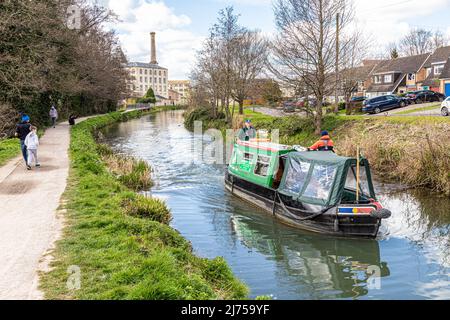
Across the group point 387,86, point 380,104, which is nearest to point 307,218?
point 380,104

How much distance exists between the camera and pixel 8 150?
19422 millimetres

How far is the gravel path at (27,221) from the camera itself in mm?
6348

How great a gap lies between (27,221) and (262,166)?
7.51m

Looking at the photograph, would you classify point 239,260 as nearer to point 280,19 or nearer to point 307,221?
point 307,221

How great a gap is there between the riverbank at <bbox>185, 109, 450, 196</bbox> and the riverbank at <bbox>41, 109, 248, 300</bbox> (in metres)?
9.38

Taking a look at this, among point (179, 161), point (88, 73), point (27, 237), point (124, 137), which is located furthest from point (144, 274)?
point (88, 73)

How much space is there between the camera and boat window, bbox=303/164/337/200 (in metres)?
11.5

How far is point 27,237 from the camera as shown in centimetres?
823

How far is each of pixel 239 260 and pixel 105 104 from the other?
5348 cm

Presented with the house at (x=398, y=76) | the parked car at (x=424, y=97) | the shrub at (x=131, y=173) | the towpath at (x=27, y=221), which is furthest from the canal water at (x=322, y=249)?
the house at (x=398, y=76)

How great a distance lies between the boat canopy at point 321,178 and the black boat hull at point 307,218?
0.93 ft

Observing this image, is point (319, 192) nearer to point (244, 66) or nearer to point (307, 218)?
point (307, 218)

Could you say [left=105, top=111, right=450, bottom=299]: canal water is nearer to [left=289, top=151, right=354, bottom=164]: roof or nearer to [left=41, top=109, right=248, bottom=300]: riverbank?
[left=41, top=109, right=248, bottom=300]: riverbank

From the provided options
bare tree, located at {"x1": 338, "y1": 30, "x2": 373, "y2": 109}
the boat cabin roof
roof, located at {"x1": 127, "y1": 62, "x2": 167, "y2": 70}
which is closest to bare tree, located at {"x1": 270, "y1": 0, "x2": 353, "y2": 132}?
bare tree, located at {"x1": 338, "y1": 30, "x2": 373, "y2": 109}
